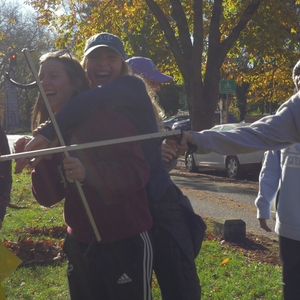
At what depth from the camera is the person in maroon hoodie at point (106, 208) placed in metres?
2.59

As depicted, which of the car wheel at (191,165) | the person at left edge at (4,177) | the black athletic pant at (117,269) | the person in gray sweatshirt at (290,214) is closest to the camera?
the black athletic pant at (117,269)

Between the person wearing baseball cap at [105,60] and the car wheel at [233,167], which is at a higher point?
the person wearing baseball cap at [105,60]

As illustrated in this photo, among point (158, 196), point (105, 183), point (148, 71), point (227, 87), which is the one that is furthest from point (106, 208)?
point (227, 87)

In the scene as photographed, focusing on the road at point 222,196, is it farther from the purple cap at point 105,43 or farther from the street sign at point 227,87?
the purple cap at point 105,43

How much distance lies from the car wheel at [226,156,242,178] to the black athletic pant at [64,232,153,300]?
13.9 metres

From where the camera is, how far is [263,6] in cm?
1620

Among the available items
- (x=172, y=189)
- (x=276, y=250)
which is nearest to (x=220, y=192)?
(x=276, y=250)

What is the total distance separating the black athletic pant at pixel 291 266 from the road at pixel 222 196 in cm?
419

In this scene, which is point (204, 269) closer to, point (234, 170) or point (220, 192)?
point (220, 192)

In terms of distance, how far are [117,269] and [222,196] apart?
10094 mm

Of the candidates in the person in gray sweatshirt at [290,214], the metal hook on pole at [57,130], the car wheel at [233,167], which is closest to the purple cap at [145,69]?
the person in gray sweatshirt at [290,214]

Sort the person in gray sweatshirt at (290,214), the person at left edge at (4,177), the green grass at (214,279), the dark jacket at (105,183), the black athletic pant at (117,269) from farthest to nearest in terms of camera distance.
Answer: the green grass at (214,279), the person in gray sweatshirt at (290,214), the person at left edge at (4,177), the black athletic pant at (117,269), the dark jacket at (105,183)

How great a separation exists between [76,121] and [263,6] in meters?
14.5

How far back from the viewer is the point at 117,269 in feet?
8.78
